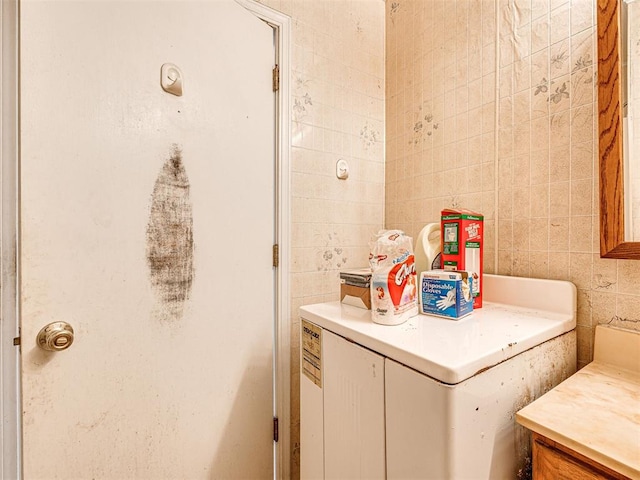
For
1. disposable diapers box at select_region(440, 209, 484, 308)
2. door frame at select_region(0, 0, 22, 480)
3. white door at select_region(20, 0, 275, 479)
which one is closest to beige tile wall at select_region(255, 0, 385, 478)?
white door at select_region(20, 0, 275, 479)

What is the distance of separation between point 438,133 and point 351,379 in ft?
3.51

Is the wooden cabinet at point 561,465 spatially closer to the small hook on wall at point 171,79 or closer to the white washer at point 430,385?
the white washer at point 430,385

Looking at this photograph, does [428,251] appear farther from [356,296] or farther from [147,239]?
[147,239]

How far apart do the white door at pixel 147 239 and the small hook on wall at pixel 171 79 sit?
2 cm

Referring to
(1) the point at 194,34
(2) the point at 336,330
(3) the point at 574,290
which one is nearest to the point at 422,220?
(3) the point at 574,290

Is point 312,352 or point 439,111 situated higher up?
point 439,111

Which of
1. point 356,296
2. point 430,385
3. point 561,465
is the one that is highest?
point 356,296

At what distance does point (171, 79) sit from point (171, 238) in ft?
1.71

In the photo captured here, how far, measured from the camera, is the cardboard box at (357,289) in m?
0.89

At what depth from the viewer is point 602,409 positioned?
645 millimetres

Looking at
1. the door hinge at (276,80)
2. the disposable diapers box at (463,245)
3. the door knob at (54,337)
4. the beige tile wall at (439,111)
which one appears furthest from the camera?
the door hinge at (276,80)

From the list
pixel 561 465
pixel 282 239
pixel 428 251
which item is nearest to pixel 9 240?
pixel 282 239

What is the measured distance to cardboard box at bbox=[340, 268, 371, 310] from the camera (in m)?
0.89

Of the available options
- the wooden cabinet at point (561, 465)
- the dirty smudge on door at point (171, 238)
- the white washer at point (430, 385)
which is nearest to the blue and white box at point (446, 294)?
the white washer at point (430, 385)
